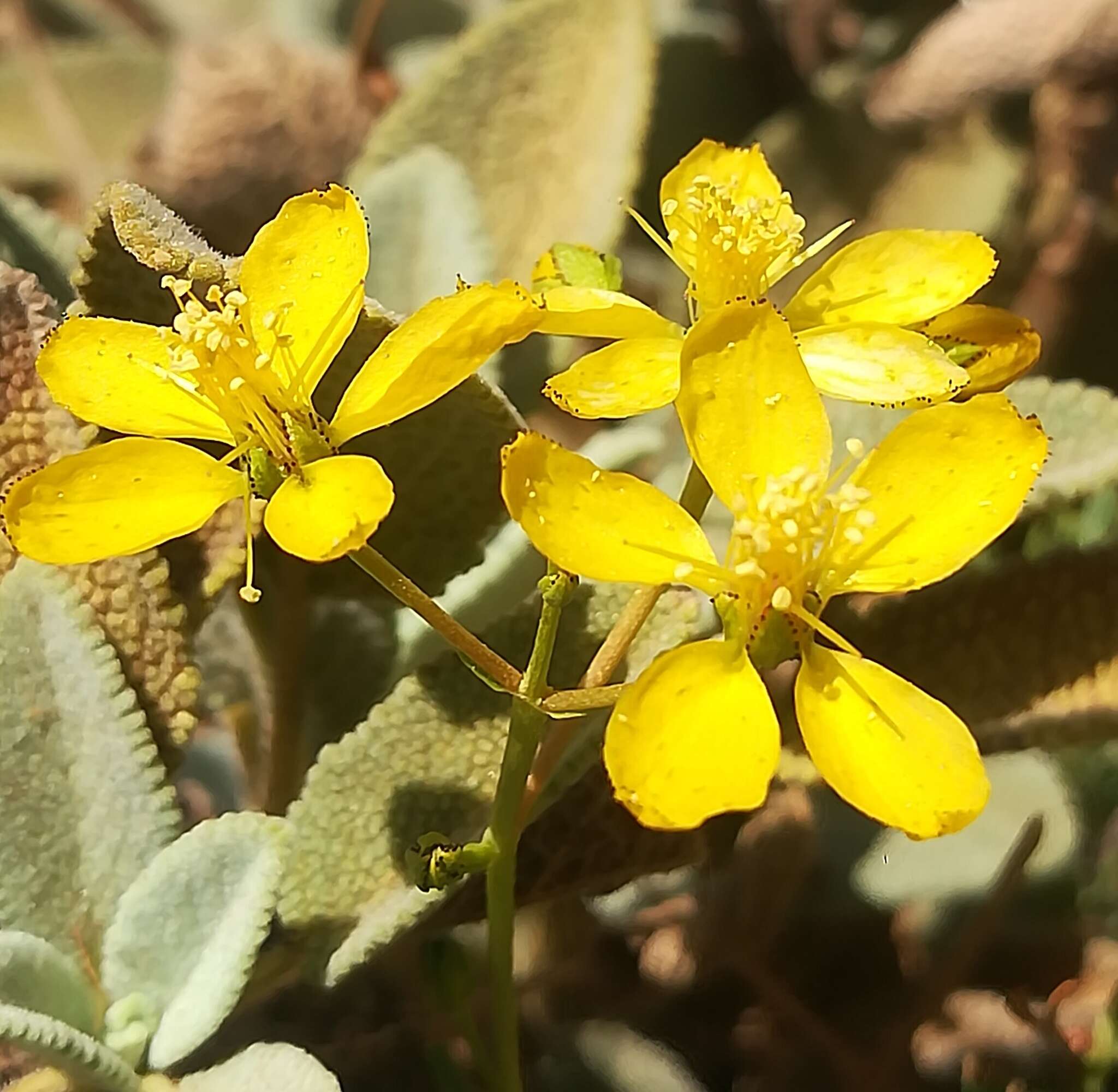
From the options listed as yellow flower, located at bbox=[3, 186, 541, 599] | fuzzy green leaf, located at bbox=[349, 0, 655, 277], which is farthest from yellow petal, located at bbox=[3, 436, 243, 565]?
fuzzy green leaf, located at bbox=[349, 0, 655, 277]

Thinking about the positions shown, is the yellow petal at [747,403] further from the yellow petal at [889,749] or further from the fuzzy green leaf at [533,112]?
the fuzzy green leaf at [533,112]

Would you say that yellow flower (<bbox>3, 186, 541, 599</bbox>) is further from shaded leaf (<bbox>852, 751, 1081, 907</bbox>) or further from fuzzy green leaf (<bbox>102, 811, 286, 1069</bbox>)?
shaded leaf (<bbox>852, 751, 1081, 907</bbox>)

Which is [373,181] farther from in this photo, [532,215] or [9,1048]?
[9,1048]

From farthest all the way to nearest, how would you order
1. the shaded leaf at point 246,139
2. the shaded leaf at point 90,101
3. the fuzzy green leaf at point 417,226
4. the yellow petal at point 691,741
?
1. the shaded leaf at point 90,101
2. the shaded leaf at point 246,139
3. the fuzzy green leaf at point 417,226
4. the yellow petal at point 691,741

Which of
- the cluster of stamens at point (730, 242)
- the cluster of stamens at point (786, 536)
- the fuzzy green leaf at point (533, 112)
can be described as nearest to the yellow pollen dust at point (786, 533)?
the cluster of stamens at point (786, 536)

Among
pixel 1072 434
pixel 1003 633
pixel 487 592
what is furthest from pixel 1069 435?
pixel 487 592

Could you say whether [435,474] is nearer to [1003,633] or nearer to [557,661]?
[557,661]
